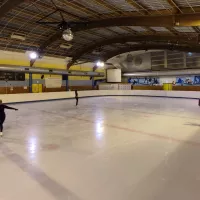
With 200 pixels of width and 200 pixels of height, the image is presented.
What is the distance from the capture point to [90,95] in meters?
26.4

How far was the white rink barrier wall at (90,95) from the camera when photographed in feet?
58.0

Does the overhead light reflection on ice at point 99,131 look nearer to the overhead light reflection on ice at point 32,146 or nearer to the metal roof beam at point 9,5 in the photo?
the overhead light reflection on ice at point 32,146

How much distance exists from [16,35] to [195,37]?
554 inches

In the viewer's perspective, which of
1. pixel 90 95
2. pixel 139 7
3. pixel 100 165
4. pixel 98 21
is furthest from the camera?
pixel 90 95

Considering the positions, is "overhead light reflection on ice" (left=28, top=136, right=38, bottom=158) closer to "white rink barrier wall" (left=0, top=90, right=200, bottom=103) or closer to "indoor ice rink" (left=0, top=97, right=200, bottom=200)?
"indoor ice rink" (left=0, top=97, right=200, bottom=200)

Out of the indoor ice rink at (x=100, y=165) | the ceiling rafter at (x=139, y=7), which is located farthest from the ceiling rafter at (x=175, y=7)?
the indoor ice rink at (x=100, y=165)

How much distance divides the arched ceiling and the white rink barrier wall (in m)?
4.69

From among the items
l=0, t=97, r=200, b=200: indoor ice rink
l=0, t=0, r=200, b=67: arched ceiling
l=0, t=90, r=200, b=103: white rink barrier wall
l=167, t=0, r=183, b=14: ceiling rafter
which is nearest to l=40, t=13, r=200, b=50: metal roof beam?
l=0, t=0, r=200, b=67: arched ceiling

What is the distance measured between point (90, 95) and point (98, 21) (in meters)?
14.3

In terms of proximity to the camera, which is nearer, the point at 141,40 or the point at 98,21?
the point at 98,21

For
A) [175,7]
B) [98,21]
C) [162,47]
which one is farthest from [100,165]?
[162,47]

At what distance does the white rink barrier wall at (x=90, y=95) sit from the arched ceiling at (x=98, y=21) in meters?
4.69

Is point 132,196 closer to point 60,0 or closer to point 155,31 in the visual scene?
point 60,0

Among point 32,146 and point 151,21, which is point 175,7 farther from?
point 32,146
